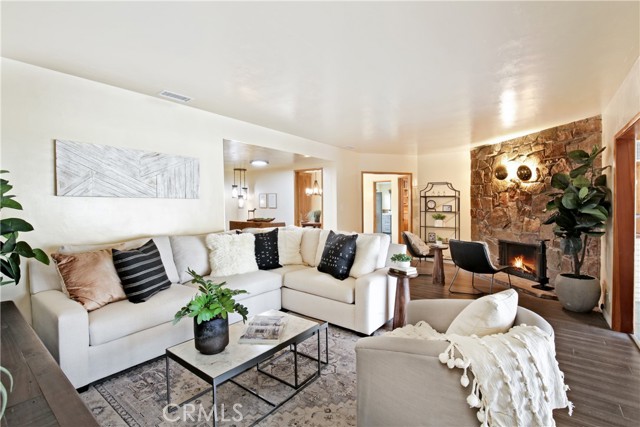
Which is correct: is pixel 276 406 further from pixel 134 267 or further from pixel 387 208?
pixel 387 208

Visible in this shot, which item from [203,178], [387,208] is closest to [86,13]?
[203,178]

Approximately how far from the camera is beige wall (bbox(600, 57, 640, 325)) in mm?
2420

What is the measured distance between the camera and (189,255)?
10.5 feet

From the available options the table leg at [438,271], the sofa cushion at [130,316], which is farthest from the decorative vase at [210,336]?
the table leg at [438,271]

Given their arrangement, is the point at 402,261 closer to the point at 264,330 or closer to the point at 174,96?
the point at 264,330

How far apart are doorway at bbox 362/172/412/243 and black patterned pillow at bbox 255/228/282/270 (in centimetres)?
323

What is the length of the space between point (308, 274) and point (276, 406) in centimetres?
154

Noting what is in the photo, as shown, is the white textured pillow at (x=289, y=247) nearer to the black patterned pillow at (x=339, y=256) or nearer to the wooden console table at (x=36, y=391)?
the black patterned pillow at (x=339, y=256)

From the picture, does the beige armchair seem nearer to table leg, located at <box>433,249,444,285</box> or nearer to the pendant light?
table leg, located at <box>433,249,444,285</box>

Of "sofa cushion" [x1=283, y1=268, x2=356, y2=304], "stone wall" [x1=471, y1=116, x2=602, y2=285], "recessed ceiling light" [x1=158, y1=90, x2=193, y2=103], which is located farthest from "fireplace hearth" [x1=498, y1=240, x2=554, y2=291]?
"recessed ceiling light" [x1=158, y1=90, x2=193, y2=103]

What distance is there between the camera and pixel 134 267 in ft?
8.16

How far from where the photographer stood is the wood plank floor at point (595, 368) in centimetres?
183

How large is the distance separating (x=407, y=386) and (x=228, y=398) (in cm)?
134

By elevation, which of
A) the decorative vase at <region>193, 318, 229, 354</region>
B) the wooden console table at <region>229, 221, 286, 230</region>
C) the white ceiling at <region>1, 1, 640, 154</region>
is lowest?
the decorative vase at <region>193, 318, 229, 354</region>
